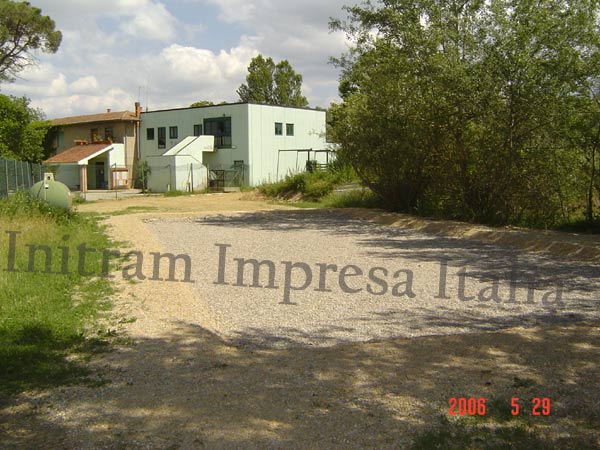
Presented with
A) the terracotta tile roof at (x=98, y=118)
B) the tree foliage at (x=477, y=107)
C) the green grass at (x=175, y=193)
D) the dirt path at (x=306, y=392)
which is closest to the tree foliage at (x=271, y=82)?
the terracotta tile roof at (x=98, y=118)

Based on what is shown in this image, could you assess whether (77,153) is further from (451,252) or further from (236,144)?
(451,252)

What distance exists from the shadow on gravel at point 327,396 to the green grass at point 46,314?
463mm

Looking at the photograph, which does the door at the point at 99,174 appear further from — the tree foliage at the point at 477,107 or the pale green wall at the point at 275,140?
the tree foliage at the point at 477,107

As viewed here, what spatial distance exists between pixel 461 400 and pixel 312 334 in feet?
6.98

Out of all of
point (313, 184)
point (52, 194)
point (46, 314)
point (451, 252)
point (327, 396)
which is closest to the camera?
point (327, 396)

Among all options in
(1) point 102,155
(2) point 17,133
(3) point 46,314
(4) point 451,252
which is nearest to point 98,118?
(1) point 102,155

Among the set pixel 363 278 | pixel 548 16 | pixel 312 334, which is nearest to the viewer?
pixel 312 334

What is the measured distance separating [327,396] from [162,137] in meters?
45.9

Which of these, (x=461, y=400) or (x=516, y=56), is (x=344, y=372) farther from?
(x=516, y=56)

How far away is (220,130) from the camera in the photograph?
4372cm

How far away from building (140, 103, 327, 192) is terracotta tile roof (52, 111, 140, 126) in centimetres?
329

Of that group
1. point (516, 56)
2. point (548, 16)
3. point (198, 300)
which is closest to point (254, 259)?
point (198, 300)

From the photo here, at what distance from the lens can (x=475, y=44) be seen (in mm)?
15195
